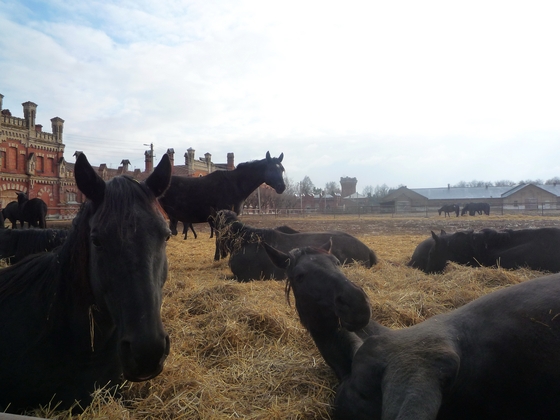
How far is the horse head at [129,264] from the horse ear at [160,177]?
13 millimetres

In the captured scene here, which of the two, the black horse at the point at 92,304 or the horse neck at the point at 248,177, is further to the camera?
the horse neck at the point at 248,177

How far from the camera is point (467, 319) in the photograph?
2.45 metres

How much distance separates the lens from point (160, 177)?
2297 millimetres

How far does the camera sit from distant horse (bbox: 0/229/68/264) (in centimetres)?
636

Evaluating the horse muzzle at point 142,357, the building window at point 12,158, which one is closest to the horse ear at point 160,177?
the horse muzzle at point 142,357

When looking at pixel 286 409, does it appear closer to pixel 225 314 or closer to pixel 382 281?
pixel 225 314

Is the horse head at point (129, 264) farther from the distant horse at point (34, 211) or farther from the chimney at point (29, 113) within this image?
the chimney at point (29, 113)

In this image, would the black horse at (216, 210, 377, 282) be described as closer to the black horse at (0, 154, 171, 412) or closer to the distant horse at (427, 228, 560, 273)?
the distant horse at (427, 228, 560, 273)

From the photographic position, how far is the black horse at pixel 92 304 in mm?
1802

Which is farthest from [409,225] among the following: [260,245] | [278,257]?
[278,257]

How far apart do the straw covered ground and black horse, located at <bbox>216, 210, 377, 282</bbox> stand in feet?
2.65

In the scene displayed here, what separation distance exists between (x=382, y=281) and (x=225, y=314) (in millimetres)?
2997

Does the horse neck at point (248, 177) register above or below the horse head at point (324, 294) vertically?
above

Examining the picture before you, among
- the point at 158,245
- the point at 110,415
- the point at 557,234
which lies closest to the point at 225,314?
the point at 110,415
